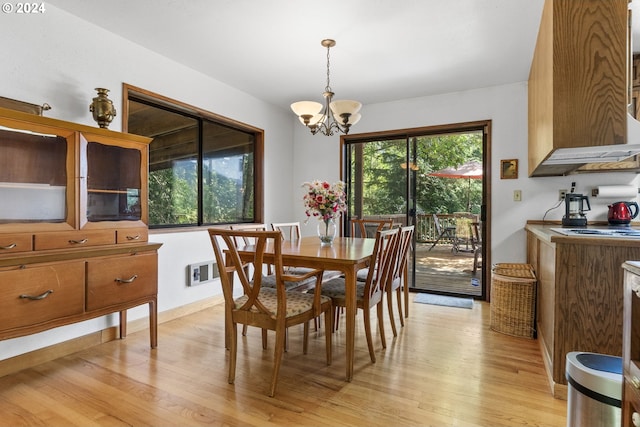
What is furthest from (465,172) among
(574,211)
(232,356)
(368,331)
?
(232,356)

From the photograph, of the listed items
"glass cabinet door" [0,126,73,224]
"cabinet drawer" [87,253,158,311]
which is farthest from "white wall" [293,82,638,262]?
"glass cabinet door" [0,126,73,224]

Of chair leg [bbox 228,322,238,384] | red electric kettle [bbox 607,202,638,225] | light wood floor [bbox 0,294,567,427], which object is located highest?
red electric kettle [bbox 607,202,638,225]

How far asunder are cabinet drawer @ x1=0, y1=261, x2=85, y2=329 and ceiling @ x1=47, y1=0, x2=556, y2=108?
1751 mm

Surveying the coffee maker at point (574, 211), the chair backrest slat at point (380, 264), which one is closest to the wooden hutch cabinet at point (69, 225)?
the chair backrest slat at point (380, 264)

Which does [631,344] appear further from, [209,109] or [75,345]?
[209,109]

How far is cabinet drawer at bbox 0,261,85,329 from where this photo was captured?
1.83 m

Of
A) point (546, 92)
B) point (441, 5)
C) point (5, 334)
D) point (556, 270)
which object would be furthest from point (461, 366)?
point (5, 334)

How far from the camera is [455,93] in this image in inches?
156

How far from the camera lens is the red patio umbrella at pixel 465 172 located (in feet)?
13.3

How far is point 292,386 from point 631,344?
1559mm

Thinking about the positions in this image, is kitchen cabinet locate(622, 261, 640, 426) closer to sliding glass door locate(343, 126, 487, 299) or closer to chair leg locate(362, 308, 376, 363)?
chair leg locate(362, 308, 376, 363)

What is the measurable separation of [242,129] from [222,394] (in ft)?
10.0

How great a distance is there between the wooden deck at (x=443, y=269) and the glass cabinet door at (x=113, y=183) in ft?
10.3

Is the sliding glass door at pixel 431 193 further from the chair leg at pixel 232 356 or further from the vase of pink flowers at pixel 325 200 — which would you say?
the chair leg at pixel 232 356
